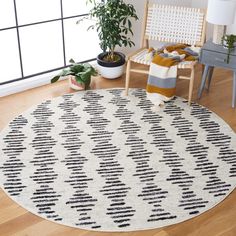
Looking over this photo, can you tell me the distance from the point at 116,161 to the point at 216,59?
1.34 metres

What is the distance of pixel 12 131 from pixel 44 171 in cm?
62

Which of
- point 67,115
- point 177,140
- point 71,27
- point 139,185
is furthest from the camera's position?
point 71,27

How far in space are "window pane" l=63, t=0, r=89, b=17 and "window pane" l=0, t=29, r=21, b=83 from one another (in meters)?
0.59

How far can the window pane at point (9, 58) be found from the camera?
4.12m

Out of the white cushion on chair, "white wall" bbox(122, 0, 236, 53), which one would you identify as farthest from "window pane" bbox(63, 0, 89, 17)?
the white cushion on chair

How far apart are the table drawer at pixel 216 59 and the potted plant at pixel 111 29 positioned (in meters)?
0.81

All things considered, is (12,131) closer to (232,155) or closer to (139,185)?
(139,185)

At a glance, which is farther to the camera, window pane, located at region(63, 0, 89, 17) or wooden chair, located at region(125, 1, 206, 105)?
window pane, located at region(63, 0, 89, 17)

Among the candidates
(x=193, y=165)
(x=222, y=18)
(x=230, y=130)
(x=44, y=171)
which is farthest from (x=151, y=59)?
(x=44, y=171)

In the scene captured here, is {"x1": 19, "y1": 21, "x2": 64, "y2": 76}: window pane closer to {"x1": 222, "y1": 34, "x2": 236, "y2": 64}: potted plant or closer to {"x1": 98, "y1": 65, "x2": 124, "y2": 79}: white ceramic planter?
{"x1": 98, "y1": 65, "x2": 124, "y2": 79}: white ceramic planter

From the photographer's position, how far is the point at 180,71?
14.7ft

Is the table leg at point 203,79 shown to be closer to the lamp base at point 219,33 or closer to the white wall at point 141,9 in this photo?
the lamp base at point 219,33

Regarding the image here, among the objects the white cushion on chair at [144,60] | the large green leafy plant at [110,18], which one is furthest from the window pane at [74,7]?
the white cushion on chair at [144,60]

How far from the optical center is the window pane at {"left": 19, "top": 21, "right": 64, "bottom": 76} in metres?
4.26
